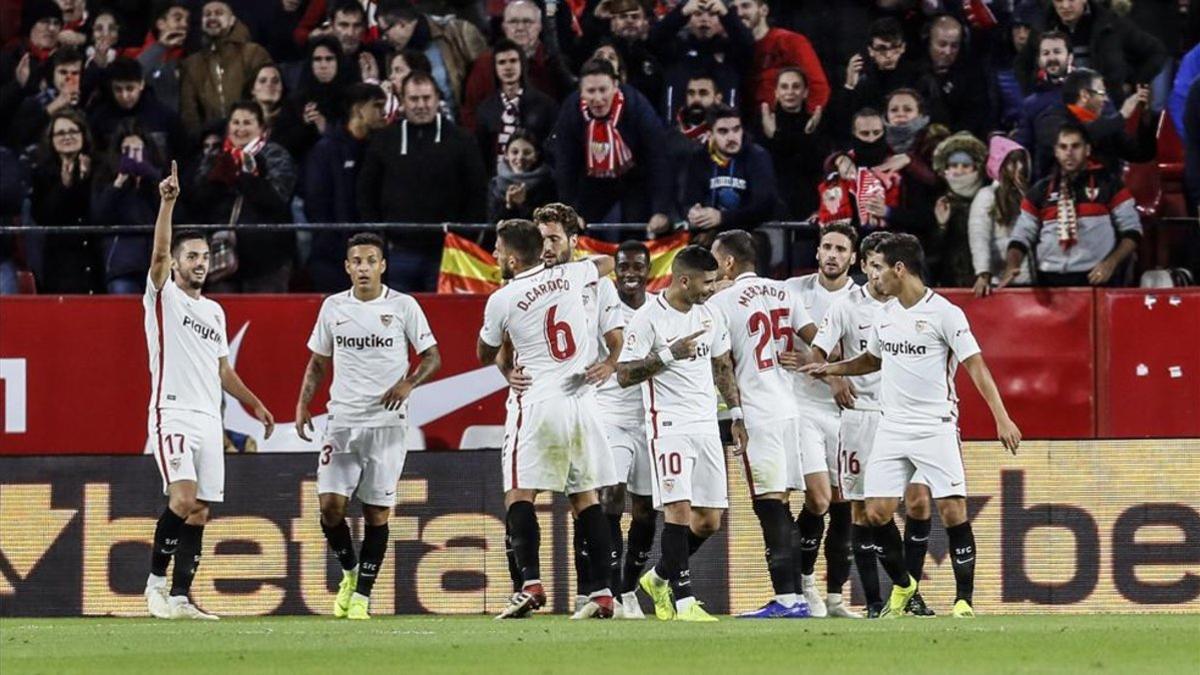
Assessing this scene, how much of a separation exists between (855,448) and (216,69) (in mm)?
6705

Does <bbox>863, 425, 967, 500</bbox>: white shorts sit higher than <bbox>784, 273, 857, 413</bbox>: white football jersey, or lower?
lower

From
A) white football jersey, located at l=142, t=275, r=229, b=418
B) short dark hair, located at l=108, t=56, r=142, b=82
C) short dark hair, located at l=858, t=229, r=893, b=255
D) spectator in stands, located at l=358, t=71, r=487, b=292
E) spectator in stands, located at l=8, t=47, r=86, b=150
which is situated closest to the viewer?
short dark hair, located at l=858, t=229, r=893, b=255

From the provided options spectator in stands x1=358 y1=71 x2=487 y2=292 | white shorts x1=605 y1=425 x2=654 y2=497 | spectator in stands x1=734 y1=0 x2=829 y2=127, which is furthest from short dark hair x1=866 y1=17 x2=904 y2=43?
white shorts x1=605 y1=425 x2=654 y2=497

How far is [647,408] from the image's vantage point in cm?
1323

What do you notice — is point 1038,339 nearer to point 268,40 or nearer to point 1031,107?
point 1031,107

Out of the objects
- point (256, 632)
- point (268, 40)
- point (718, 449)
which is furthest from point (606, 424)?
point (268, 40)

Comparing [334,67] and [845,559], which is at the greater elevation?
[334,67]

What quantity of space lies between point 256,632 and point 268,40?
26.7ft

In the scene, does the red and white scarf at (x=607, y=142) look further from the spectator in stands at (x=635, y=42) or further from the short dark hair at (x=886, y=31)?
the short dark hair at (x=886, y=31)

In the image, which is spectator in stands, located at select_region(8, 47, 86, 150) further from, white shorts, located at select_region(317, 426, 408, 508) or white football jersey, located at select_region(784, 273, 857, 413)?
white football jersey, located at select_region(784, 273, 857, 413)

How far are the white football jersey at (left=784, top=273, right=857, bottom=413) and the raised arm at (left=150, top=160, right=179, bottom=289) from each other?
12.5 feet

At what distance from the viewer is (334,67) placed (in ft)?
58.4

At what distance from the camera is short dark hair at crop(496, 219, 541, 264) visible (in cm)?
1302

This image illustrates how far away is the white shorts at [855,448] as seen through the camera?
14.4 m
